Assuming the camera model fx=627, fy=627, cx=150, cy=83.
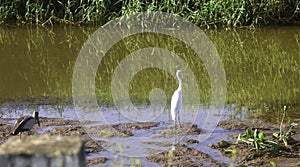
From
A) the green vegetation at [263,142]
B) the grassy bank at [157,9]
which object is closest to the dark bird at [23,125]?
the green vegetation at [263,142]

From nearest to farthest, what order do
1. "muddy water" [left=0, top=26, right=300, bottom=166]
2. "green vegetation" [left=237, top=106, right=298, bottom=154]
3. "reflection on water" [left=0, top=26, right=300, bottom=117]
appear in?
1. "green vegetation" [left=237, top=106, right=298, bottom=154]
2. "muddy water" [left=0, top=26, right=300, bottom=166]
3. "reflection on water" [left=0, top=26, right=300, bottom=117]

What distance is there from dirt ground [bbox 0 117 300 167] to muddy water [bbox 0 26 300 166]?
111 millimetres

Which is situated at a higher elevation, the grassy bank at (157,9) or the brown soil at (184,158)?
the grassy bank at (157,9)

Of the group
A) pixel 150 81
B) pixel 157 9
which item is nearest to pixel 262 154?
pixel 150 81

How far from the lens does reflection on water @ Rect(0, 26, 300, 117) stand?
9773mm

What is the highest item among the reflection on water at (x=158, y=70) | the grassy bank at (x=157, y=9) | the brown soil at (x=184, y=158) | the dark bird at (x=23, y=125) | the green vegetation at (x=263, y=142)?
the grassy bank at (x=157, y=9)

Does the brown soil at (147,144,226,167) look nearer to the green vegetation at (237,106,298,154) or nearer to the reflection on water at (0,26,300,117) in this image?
the green vegetation at (237,106,298,154)

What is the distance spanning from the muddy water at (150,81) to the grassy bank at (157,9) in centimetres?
33

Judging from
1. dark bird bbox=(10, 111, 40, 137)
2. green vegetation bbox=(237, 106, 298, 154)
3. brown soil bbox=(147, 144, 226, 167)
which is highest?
dark bird bbox=(10, 111, 40, 137)

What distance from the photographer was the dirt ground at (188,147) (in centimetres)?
639

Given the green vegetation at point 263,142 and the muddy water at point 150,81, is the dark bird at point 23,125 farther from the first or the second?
the green vegetation at point 263,142

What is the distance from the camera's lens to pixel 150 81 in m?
10.6

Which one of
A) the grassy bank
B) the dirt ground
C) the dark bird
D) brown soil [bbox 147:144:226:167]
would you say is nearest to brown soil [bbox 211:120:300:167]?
the dirt ground

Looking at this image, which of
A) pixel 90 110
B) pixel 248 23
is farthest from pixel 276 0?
pixel 90 110
